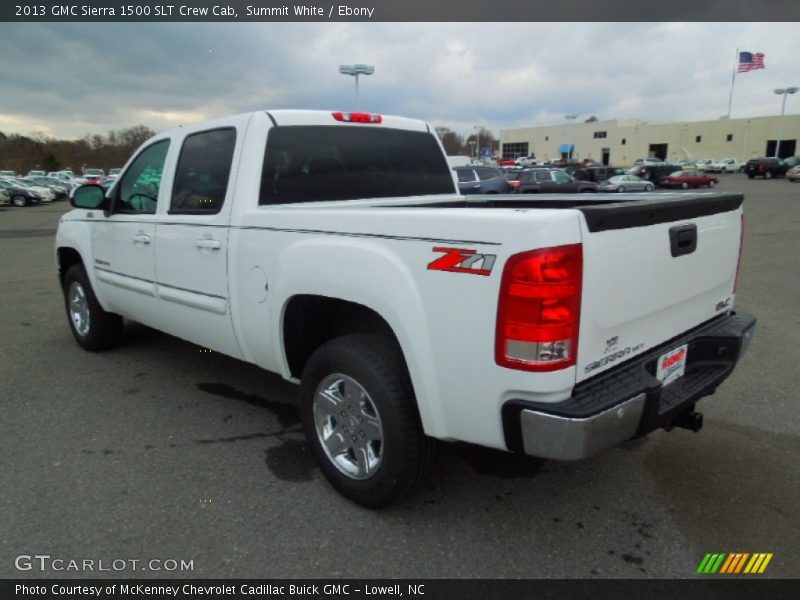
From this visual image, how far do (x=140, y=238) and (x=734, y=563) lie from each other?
13.4ft

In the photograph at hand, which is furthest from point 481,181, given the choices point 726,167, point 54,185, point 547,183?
point 726,167

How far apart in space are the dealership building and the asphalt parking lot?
86888 millimetres

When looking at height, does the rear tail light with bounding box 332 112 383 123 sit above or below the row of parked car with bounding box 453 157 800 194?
above

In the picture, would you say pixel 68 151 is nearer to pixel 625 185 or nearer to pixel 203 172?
pixel 625 185

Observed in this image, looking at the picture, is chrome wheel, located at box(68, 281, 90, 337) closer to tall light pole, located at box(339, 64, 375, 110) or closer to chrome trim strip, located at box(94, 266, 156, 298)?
chrome trim strip, located at box(94, 266, 156, 298)

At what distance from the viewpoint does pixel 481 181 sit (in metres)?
21.1

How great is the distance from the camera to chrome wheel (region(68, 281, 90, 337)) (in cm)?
517

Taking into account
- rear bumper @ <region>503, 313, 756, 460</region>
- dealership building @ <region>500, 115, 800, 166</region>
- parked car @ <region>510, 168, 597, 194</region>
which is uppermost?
dealership building @ <region>500, 115, 800, 166</region>

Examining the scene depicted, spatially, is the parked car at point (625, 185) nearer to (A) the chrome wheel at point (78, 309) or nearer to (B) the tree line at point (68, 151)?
(A) the chrome wheel at point (78, 309)

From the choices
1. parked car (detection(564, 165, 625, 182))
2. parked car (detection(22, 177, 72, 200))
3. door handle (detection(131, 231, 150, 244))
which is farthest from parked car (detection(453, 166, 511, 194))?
parked car (detection(22, 177, 72, 200))

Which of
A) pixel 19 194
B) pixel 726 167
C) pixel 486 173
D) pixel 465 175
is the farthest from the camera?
pixel 726 167

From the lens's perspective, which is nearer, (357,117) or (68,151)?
(357,117)

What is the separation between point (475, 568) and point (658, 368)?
4.00 ft
